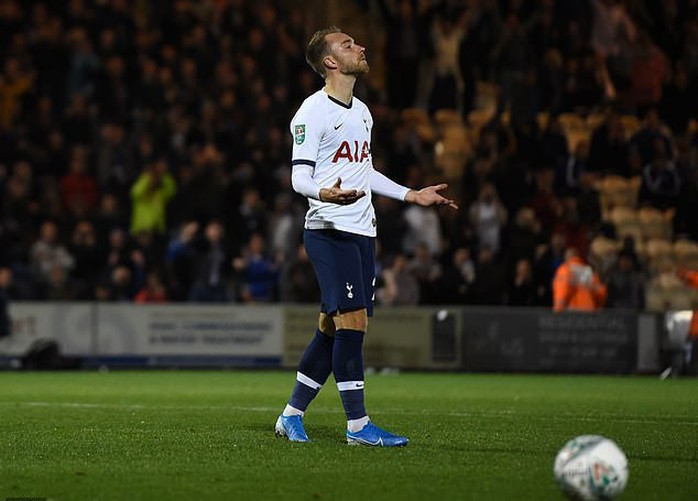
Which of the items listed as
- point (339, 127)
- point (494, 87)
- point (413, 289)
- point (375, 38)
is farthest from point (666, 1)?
point (339, 127)

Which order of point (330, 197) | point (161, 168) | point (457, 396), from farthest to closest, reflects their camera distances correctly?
point (161, 168), point (457, 396), point (330, 197)

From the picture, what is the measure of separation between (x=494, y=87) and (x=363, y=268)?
15.7 metres

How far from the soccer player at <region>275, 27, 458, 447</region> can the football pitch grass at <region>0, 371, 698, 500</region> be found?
30 centimetres

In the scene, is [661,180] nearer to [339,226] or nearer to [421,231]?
[421,231]

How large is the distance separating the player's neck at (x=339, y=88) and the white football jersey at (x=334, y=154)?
0.11 feet

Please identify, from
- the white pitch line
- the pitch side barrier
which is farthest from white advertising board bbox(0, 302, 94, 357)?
the white pitch line

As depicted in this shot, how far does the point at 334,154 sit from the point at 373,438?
1.83 m

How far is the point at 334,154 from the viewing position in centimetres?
956

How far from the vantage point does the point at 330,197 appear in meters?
8.82

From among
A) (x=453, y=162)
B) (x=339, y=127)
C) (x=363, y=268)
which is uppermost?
(x=453, y=162)

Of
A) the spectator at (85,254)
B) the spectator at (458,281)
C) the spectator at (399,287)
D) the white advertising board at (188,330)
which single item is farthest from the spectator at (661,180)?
the spectator at (85,254)

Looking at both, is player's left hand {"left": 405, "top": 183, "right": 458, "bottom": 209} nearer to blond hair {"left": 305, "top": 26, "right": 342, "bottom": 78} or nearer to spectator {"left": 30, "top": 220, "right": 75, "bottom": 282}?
blond hair {"left": 305, "top": 26, "right": 342, "bottom": 78}

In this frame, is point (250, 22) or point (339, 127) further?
point (250, 22)

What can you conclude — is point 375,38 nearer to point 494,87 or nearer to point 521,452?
point 494,87
